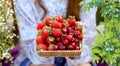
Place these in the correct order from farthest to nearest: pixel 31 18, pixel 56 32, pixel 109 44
Result: 1. pixel 31 18
2. pixel 56 32
3. pixel 109 44

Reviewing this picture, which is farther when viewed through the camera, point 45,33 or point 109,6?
point 45,33

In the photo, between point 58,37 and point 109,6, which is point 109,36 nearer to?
point 109,6

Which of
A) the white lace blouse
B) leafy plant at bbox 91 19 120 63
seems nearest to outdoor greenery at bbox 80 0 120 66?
leafy plant at bbox 91 19 120 63

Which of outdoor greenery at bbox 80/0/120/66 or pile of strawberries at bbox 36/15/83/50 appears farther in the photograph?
pile of strawberries at bbox 36/15/83/50

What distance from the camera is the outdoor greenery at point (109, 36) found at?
1.08 m

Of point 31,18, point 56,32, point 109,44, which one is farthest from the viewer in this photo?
point 31,18

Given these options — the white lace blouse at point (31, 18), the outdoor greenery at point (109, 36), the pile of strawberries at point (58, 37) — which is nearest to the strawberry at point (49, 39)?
the pile of strawberries at point (58, 37)

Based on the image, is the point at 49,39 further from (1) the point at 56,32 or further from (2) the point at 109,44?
(2) the point at 109,44

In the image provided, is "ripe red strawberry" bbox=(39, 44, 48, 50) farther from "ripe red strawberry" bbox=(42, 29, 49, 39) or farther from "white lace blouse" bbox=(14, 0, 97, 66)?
"white lace blouse" bbox=(14, 0, 97, 66)

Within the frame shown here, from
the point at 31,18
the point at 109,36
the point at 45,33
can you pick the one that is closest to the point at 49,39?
the point at 45,33

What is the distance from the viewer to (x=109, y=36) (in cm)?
110

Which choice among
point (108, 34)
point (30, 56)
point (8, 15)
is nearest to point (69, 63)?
point (30, 56)

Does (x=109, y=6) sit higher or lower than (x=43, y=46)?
higher

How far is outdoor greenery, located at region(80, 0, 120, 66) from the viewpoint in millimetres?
1081
